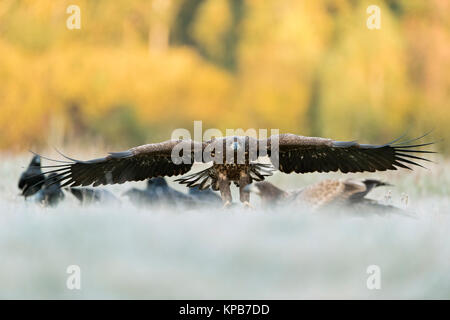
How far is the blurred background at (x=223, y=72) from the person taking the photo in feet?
54.3

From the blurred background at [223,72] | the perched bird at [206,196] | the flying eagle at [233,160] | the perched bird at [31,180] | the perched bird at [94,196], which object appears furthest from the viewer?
the blurred background at [223,72]

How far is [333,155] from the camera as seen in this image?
496 cm

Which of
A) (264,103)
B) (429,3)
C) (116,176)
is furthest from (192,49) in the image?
(116,176)

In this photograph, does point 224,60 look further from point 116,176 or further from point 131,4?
point 116,176

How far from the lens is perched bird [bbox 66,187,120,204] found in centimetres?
516

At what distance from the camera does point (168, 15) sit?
19.0 meters

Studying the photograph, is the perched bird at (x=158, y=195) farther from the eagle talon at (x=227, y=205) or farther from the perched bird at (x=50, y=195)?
the perched bird at (x=50, y=195)

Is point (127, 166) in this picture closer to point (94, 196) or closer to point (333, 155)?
point (94, 196)

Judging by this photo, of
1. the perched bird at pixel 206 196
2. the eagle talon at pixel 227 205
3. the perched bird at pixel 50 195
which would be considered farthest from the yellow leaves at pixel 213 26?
the eagle talon at pixel 227 205

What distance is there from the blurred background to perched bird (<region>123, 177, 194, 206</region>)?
10.5 metres

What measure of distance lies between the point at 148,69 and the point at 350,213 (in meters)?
14.7

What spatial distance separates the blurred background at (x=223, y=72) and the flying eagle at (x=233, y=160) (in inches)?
433

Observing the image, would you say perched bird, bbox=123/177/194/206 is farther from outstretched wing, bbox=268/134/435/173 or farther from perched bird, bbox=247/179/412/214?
perched bird, bbox=247/179/412/214

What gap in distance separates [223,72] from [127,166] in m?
14.2
